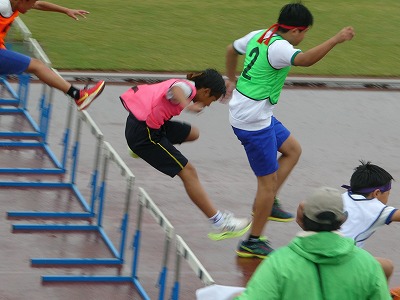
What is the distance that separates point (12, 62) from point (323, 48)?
2859 mm

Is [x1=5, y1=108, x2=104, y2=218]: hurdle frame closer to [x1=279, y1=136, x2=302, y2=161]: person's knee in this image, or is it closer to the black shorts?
the black shorts

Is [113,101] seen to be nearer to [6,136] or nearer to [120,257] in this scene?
[6,136]

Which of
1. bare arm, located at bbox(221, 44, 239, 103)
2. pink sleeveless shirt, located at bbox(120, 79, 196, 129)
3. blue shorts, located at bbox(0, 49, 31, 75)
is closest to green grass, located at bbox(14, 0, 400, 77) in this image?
blue shorts, located at bbox(0, 49, 31, 75)

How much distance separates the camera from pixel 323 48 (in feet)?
27.6

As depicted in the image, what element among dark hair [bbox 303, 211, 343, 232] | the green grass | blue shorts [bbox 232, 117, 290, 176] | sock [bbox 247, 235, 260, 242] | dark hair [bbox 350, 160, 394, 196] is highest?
dark hair [bbox 303, 211, 343, 232]

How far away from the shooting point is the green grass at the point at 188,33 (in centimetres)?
1559

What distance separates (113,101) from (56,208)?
12.9 feet

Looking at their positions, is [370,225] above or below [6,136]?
above

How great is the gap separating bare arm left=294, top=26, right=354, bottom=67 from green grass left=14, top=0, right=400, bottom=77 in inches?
263

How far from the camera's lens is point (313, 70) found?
1595 cm

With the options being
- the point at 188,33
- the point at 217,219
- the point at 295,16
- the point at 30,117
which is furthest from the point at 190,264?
the point at 188,33

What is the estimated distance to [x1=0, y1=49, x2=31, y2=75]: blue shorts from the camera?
9547mm

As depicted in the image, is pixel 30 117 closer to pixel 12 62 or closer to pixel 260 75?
pixel 12 62

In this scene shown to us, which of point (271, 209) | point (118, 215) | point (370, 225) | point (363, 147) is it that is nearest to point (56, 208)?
point (118, 215)
